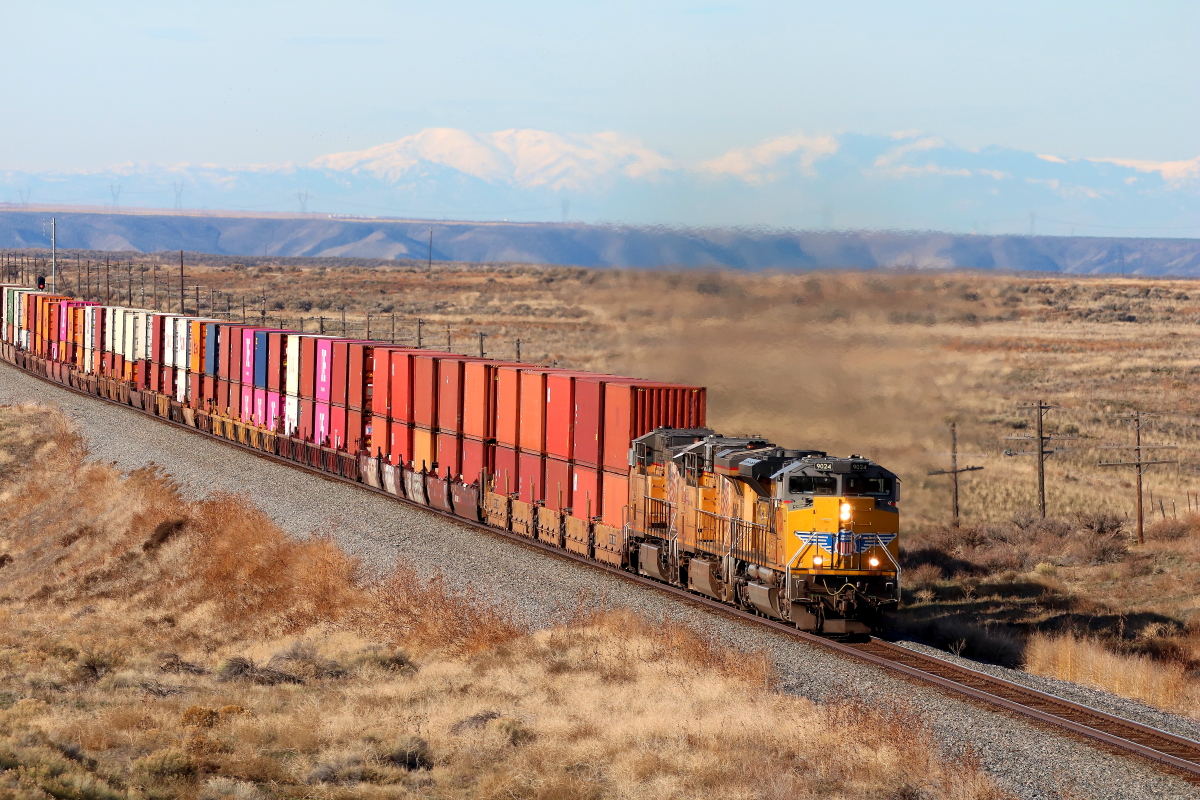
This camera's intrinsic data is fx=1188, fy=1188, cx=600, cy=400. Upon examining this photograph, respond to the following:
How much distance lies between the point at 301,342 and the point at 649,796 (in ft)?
104

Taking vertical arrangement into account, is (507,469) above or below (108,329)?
below

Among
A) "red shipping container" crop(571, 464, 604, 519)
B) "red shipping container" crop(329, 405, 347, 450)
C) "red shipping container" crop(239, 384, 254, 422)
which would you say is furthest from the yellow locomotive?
"red shipping container" crop(239, 384, 254, 422)

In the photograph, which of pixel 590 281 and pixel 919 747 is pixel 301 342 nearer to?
pixel 590 281

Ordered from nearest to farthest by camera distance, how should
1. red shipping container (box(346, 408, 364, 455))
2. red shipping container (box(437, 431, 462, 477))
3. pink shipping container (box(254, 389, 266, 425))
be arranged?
red shipping container (box(437, 431, 462, 477)), red shipping container (box(346, 408, 364, 455)), pink shipping container (box(254, 389, 266, 425))

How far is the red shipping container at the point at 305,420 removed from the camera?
141 ft

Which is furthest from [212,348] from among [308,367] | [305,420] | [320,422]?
[320,422]

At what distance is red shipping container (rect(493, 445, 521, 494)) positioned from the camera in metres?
31.9

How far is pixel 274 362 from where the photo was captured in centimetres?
4519

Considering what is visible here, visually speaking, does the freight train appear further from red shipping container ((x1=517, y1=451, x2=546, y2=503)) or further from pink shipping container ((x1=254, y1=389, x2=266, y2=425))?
pink shipping container ((x1=254, y1=389, x2=266, y2=425))

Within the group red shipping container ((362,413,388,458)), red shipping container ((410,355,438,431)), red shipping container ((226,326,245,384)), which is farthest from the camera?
red shipping container ((226,326,245,384))

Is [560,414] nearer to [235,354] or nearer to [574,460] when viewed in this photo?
[574,460]

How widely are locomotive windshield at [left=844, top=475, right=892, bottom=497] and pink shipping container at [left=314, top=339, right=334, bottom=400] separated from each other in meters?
24.2

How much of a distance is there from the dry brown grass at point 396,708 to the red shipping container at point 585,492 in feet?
14.4

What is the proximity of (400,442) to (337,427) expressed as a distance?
16.0 feet
